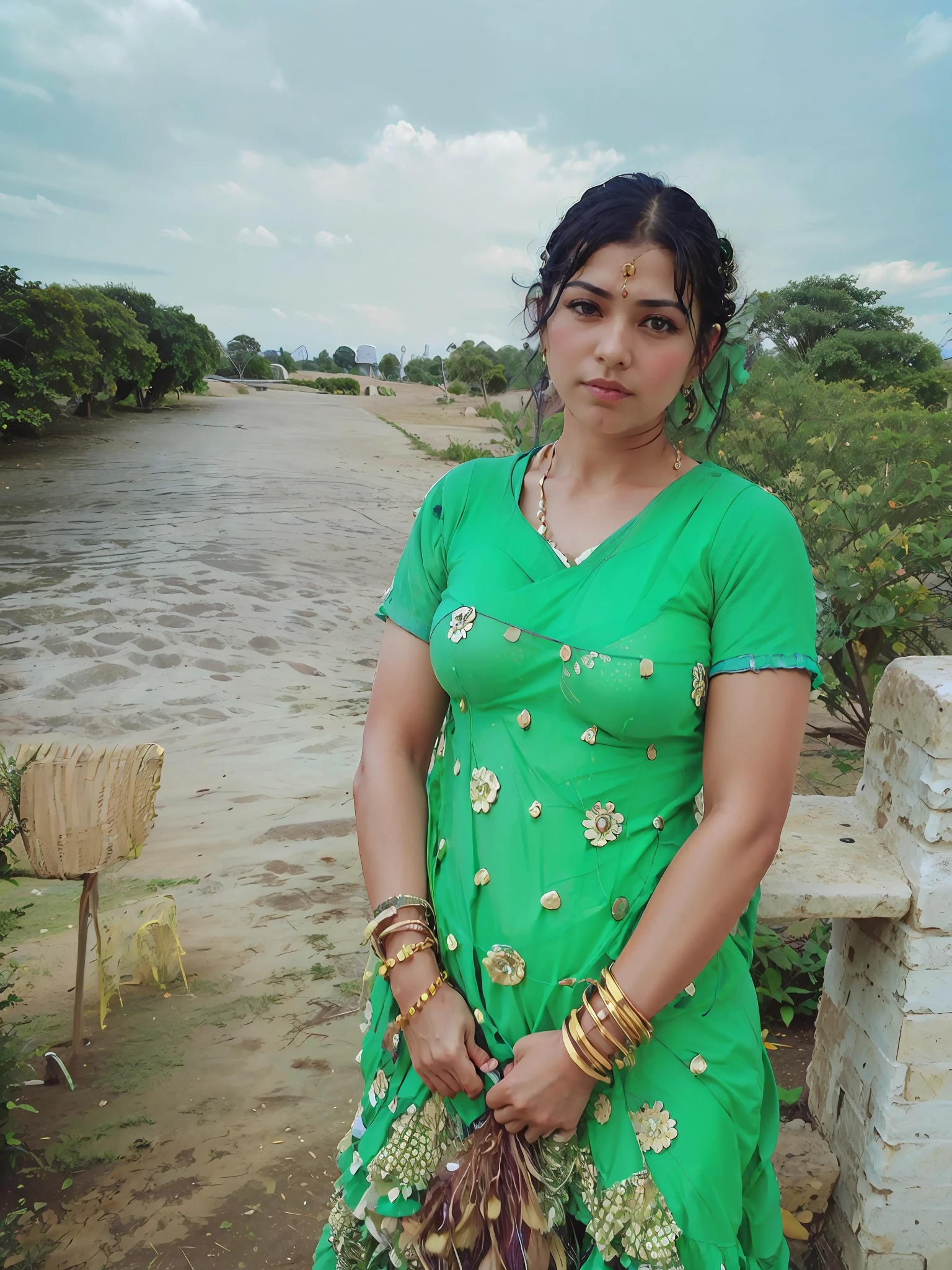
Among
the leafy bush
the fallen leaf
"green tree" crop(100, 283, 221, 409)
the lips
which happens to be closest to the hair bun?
the lips

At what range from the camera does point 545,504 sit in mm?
1340

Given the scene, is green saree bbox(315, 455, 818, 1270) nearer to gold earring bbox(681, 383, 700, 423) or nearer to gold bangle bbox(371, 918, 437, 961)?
gold bangle bbox(371, 918, 437, 961)

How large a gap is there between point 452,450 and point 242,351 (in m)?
21.3

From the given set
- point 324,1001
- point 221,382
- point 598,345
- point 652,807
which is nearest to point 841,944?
point 652,807

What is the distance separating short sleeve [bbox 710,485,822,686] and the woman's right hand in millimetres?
539

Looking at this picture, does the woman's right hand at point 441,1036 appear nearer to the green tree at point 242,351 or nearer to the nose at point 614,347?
the nose at point 614,347

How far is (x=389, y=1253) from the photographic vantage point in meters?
1.13

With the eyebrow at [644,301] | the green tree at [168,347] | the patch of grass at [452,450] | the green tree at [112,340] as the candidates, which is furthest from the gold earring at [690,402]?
the green tree at [168,347]

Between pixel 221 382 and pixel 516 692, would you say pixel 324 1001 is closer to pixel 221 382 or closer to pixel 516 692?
pixel 516 692

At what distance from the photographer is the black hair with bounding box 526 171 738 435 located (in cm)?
A: 118

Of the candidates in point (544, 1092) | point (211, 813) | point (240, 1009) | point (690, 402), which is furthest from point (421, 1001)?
point (211, 813)

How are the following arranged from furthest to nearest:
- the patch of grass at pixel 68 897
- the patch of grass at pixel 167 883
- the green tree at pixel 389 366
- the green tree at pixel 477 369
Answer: the green tree at pixel 389 366
the green tree at pixel 477 369
the patch of grass at pixel 167 883
the patch of grass at pixel 68 897

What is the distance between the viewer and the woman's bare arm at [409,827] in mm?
1113

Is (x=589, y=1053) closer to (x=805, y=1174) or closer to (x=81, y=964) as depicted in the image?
(x=805, y=1174)
